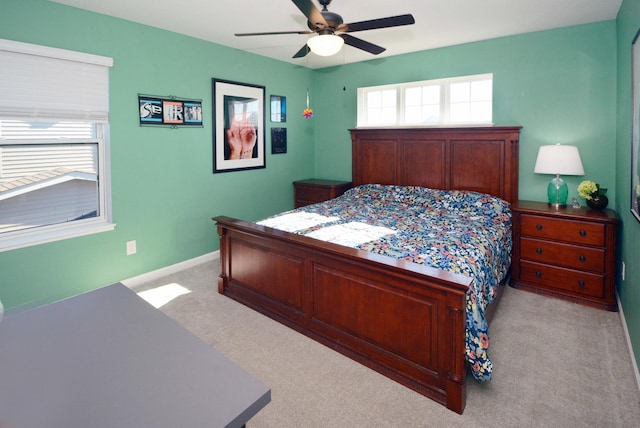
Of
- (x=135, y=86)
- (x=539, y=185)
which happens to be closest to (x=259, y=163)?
(x=135, y=86)

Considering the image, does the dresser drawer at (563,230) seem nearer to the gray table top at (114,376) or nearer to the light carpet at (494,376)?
the light carpet at (494,376)

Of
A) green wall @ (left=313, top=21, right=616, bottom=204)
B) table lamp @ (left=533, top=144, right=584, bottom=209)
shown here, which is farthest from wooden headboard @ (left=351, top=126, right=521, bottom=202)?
table lamp @ (left=533, top=144, right=584, bottom=209)

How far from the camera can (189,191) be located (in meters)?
4.08

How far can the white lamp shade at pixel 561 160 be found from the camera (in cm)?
336

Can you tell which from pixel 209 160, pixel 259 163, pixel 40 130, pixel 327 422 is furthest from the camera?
pixel 259 163

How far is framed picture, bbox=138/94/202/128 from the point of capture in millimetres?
3584

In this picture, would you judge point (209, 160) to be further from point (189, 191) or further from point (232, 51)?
point (232, 51)

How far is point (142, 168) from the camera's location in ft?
11.9

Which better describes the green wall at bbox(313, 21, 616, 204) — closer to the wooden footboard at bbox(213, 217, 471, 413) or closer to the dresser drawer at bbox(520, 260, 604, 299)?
the dresser drawer at bbox(520, 260, 604, 299)

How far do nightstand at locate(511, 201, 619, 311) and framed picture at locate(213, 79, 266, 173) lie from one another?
2.96 m

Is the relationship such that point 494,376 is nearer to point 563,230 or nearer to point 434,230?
point 434,230

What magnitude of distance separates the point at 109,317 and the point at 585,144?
13.4 ft

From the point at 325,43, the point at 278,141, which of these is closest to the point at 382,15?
the point at 325,43

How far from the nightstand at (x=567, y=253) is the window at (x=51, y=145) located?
3.71 meters
